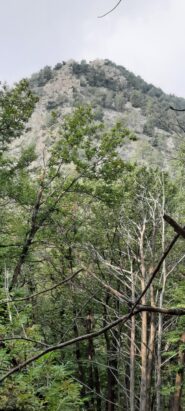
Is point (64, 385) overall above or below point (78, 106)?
below

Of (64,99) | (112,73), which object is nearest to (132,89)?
(112,73)

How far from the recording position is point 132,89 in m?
150

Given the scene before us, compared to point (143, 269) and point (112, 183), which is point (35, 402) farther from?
point (112, 183)

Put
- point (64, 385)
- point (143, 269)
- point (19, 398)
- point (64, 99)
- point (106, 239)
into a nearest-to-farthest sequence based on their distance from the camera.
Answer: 1. point (19, 398)
2. point (64, 385)
3. point (143, 269)
4. point (106, 239)
5. point (64, 99)

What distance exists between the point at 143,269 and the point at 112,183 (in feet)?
14.5

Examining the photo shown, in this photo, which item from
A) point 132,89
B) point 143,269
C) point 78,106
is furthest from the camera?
point 132,89

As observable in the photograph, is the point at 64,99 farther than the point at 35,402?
Yes

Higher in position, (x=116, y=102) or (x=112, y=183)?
(x=116, y=102)

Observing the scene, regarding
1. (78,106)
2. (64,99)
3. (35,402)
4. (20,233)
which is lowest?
(35,402)

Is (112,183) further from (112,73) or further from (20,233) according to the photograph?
(112,73)

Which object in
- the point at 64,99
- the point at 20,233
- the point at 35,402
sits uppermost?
the point at 64,99

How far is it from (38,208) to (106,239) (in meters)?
5.20

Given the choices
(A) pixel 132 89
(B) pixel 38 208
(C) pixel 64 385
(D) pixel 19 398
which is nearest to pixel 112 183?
Answer: (B) pixel 38 208

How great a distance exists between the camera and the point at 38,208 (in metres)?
12.9
